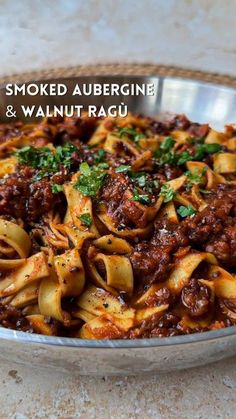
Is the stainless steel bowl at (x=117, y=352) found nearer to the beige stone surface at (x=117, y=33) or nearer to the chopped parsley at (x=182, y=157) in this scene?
the chopped parsley at (x=182, y=157)

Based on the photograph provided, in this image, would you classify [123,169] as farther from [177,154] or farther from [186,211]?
[177,154]

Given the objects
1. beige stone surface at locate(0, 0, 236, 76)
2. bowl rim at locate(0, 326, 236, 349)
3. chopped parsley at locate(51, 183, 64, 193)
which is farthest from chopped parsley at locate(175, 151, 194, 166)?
beige stone surface at locate(0, 0, 236, 76)

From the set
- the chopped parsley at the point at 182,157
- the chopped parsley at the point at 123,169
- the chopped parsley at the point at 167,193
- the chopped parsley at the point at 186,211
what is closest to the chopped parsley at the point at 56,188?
the chopped parsley at the point at 123,169

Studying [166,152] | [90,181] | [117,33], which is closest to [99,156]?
[90,181]

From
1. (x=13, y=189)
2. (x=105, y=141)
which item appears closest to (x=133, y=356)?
(x=13, y=189)

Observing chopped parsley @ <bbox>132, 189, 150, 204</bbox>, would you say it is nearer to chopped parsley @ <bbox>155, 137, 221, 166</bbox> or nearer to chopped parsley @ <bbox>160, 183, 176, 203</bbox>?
chopped parsley @ <bbox>160, 183, 176, 203</bbox>
